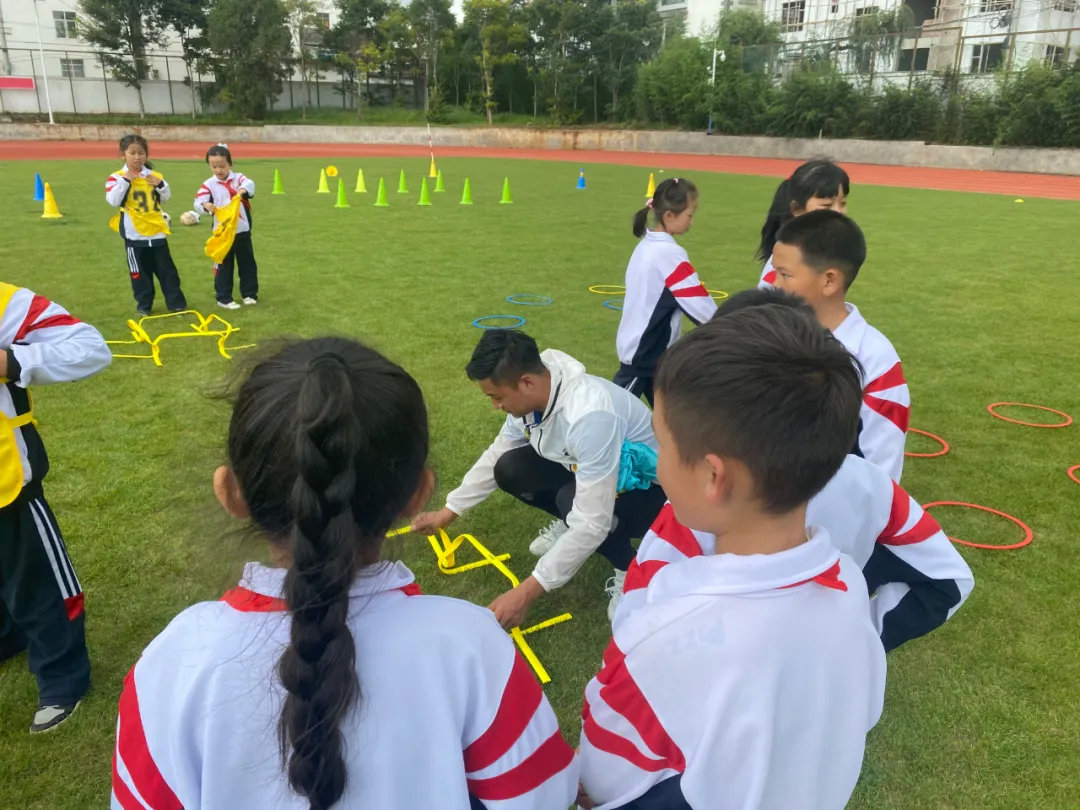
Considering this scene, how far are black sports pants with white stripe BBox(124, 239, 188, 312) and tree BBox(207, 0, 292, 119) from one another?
136ft

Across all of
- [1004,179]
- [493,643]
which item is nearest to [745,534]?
[493,643]

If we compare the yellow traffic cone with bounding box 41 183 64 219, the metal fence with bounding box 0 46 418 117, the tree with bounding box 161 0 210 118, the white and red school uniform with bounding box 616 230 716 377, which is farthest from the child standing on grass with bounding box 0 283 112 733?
the tree with bounding box 161 0 210 118

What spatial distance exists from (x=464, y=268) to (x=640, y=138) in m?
30.7

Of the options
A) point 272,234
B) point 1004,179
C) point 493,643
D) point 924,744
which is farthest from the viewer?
point 1004,179

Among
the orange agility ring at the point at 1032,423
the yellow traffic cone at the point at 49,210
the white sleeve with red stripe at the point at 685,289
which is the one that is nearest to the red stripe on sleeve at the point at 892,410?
the white sleeve with red stripe at the point at 685,289

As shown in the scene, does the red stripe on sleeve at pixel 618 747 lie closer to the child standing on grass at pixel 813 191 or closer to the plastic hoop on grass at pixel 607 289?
the child standing on grass at pixel 813 191

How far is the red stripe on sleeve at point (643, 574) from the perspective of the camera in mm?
1557

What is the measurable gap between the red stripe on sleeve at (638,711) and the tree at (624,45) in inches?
1985

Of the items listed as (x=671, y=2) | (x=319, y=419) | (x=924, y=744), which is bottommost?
(x=924, y=744)

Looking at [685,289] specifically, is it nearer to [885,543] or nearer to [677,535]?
→ [885,543]

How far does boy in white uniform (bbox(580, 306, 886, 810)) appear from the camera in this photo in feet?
4.02

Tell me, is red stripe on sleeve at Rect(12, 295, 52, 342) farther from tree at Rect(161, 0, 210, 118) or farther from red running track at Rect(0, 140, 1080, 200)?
tree at Rect(161, 0, 210, 118)

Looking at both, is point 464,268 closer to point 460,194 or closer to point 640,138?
point 460,194

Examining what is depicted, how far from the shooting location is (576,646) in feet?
10.4
